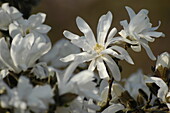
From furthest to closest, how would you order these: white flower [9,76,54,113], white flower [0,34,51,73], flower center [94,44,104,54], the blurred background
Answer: the blurred background
flower center [94,44,104,54]
white flower [0,34,51,73]
white flower [9,76,54,113]

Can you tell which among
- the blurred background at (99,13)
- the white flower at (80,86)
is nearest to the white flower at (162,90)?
the white flower at (80,86)

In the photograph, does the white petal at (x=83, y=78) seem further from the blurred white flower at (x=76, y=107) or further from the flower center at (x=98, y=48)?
the flower center at (x=98, y=48)

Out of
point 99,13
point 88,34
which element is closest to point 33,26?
point 88,34

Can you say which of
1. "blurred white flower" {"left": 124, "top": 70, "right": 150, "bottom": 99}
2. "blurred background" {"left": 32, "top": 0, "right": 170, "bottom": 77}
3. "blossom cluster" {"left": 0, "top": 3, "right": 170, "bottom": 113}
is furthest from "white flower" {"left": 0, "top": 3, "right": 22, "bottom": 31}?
"blurred background" {"left": 32, "top": 0, "right": 170, "bottom": 77}

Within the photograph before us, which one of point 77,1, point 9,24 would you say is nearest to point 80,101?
point 9,24

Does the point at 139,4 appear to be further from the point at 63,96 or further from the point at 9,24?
the point at 63,96

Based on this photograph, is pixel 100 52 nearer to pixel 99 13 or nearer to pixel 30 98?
pixel 30 98

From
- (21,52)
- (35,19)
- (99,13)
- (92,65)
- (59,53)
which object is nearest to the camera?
(21,52)

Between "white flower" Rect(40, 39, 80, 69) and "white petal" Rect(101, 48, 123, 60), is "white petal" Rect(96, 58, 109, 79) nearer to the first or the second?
"white petal" Rect(101, 48, 123, 60)
